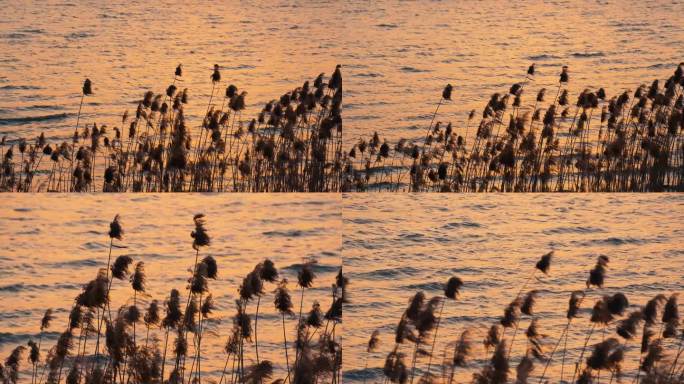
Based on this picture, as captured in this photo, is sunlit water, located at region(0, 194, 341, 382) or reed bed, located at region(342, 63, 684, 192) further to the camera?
reed bed, located at region(342, 63, 684, 192)

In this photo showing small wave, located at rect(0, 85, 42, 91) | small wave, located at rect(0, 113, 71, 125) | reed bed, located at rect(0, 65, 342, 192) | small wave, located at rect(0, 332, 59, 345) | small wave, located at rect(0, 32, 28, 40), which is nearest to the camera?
small wave, located at rect(0, 332, 59, 345)

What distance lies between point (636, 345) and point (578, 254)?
83 cm

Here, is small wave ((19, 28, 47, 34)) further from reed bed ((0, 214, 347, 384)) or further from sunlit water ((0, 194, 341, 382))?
reed bed ((0, 214, 347, 384))

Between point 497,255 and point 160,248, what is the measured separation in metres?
2.21

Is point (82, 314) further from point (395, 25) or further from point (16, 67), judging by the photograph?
point (395, 25)

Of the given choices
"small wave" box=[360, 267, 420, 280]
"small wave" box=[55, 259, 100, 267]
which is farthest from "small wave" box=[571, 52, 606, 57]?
A: "small wave" box=[55, 259, 100, 267]

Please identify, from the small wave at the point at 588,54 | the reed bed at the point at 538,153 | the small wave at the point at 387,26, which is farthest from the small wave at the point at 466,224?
the small wave at the point at 387,26

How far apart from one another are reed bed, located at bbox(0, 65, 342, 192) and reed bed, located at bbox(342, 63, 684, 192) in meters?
0.32

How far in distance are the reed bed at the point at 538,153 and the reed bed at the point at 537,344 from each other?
1.02 m

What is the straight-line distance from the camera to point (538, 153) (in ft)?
28.1

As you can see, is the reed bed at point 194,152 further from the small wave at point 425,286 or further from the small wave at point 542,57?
the small wave at point 542,57

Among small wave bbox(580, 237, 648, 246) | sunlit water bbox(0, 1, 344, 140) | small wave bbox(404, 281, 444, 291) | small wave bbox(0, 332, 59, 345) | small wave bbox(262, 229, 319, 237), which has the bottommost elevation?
small wave bbox(0, 332, 59, 345)

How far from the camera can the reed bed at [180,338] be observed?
614cm

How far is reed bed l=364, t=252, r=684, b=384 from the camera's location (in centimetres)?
587
